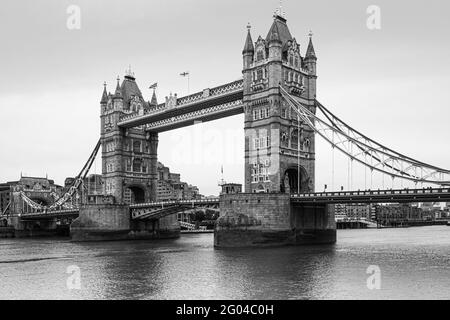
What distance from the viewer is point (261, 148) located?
73.1 m

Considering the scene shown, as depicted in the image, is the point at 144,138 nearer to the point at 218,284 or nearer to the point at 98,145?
the point at 98,145

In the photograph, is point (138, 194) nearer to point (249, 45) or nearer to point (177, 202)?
point (177, 202)

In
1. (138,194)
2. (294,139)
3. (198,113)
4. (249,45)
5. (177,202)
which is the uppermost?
(249,45)

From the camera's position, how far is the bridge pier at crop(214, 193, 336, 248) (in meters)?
65.6

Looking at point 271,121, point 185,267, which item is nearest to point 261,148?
point 271,121

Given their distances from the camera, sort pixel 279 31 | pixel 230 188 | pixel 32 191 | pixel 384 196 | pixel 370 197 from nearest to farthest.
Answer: pixel 384 196 → pixel 370 197 → pixel 230 188 → pixel 279 31 → pixel 32 191

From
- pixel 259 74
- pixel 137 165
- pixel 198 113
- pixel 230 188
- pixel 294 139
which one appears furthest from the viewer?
pixel 137 165

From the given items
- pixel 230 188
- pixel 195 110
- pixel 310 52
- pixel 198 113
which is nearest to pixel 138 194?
pixel 195 110

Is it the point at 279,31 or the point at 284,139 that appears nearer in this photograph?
the point at 284,139

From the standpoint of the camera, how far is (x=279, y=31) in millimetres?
74188

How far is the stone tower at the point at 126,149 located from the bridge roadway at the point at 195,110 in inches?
107

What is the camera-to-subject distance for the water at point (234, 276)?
34.2 m

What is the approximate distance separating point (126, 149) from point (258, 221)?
43.0 metres

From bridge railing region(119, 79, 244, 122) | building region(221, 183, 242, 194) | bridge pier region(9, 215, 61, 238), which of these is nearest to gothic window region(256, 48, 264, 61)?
bridge railing region(119, 79, 244, 122)
